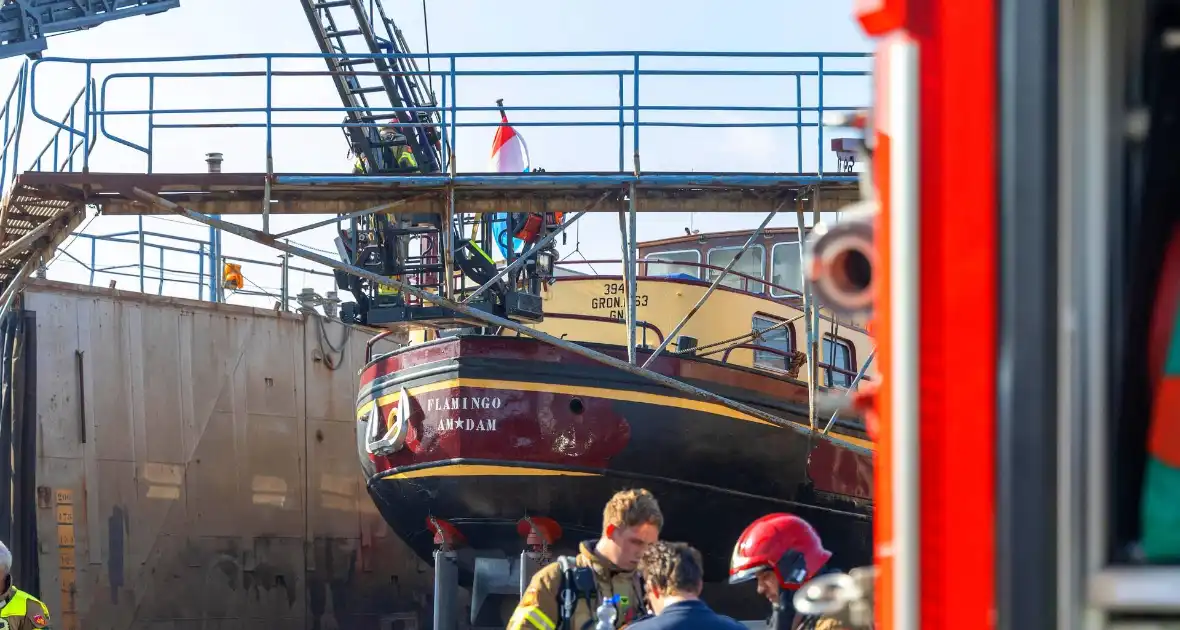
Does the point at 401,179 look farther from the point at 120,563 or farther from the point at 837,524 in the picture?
the point at 120,563

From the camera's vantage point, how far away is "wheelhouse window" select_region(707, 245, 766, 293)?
1509 cm

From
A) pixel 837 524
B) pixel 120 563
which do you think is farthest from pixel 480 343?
pixel 120 563

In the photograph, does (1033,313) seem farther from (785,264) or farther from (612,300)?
(785,264)

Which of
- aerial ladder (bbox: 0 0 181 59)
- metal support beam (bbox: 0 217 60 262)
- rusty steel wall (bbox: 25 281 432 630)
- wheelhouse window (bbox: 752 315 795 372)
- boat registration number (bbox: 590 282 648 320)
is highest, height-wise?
aerial ladder (bbox: 0 0 181 59)

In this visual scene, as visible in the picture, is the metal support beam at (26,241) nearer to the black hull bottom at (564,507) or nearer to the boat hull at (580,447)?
the boat hull at (580,447)

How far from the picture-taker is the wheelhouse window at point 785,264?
587 inches

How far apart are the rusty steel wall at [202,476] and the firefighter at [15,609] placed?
691 cm

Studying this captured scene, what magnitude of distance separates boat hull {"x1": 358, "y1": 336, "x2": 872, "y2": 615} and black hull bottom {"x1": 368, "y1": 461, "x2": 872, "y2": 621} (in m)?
0.01

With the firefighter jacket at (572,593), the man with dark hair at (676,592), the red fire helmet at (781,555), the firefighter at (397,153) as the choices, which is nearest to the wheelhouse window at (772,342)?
the firefighter at (397,153)

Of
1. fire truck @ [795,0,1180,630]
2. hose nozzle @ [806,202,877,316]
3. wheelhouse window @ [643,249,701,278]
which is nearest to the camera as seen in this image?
fire truck @ [795,0,1180,630]

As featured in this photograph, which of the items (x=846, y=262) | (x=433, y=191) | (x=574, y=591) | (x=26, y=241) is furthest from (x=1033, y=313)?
(x=26, y=241)

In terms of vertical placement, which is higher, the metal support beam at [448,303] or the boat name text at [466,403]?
the metal support beam at [448,303]

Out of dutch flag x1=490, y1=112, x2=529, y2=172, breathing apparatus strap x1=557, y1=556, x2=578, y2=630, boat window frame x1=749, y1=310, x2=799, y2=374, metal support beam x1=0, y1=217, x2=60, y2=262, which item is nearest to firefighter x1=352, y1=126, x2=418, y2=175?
dutch flag x1=490, y1=112, x2=529, y2=172

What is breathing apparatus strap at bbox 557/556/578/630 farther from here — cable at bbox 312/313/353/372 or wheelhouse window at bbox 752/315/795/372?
cable at bbox 312/313/353/372
